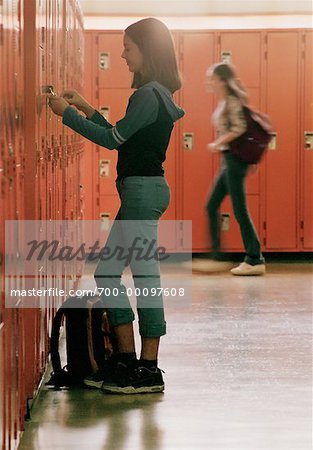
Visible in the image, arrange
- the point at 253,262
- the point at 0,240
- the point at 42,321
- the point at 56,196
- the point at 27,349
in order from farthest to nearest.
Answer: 1. the point at 253,262
2. the point at 56,196
3. the point at 42,321
4. the point at 27,349
5. the point at 0,240

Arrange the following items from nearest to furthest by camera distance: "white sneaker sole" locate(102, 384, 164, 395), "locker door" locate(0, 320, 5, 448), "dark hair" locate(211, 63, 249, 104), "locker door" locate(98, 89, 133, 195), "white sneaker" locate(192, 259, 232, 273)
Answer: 1. "locker door" locate(0, 320, 5, 448)
2. "white sneaker sole" locate(102, 384, 164, 395)
3. "dark hair" locate(211, 63, 249, 104)
4. "white sneaker" locate(192, 259, 232, 273)
5. "locker door" locate(98, 89, 133, 195)

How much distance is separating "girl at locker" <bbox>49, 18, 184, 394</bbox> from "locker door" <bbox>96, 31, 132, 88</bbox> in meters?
5.05

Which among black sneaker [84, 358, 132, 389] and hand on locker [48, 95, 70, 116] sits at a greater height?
hand on locker [48, 95, 70, 116]

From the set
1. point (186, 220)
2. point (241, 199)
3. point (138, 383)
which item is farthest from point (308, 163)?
point (138, 383)

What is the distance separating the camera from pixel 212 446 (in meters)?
3.71

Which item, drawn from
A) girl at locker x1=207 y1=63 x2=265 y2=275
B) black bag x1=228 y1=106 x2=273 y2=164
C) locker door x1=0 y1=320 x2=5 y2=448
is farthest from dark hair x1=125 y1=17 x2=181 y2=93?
black bag x1=228 y1=106 x2=273 y2=164

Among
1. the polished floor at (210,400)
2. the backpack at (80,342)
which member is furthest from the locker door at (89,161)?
the backpack at (80,342)

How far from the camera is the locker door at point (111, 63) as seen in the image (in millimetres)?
9461

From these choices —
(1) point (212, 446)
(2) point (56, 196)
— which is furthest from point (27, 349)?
(2) point (56, 196)

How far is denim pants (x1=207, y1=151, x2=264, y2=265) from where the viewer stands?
827cm

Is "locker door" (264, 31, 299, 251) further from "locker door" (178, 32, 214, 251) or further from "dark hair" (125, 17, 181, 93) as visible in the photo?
"dark hair" (125, 17, 181, 93)

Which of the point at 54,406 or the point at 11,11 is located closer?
the point at 11,11

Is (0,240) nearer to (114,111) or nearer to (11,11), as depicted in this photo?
(11,11)

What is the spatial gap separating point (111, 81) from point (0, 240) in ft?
21.7
